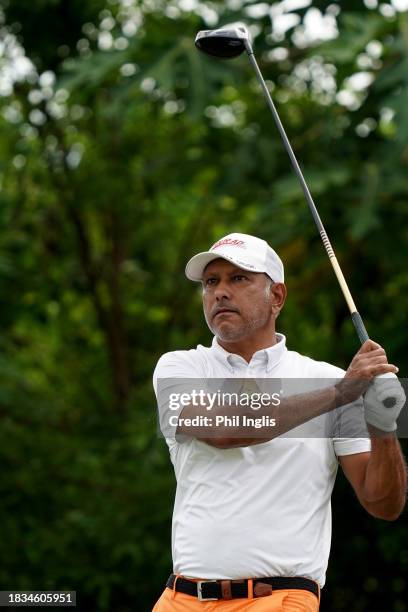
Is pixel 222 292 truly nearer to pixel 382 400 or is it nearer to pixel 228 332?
pixel 228 332

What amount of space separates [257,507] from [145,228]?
8649 mm

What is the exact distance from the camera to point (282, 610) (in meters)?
2.99

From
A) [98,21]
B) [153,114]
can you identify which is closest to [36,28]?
[98,21]

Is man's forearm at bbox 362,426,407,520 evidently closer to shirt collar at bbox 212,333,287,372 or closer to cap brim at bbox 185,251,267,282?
shirt collar at bbox 212,333,287,372

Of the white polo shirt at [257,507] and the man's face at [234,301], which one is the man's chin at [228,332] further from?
the white polo shirt at [257,507]

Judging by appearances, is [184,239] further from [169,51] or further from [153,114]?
[169,51]

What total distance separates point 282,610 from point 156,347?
8.80 m

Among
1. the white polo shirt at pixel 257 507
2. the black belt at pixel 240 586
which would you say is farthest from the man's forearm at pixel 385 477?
the black belt at pixel 240 586

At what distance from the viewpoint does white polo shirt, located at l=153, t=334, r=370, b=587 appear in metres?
3.06

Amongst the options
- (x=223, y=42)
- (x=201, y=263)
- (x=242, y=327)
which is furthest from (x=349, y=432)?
(x=223, y=42)

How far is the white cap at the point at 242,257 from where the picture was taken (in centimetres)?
330

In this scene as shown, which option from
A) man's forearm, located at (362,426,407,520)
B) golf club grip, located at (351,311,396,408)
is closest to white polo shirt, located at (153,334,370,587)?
man's forearm, located at (362,426,407,520)

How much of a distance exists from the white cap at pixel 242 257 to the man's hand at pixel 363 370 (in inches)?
20.1

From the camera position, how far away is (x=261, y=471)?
3100 mm
